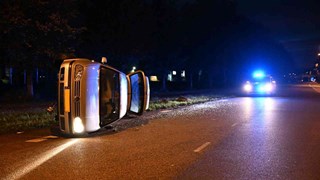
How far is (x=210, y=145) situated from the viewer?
10.3 m

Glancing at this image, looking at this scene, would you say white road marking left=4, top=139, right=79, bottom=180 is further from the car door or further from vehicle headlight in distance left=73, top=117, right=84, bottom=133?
the car door

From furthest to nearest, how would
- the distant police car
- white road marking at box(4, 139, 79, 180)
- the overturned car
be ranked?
the distant police car < the overturned car < white road marking at box(4, 139, 79, 180)

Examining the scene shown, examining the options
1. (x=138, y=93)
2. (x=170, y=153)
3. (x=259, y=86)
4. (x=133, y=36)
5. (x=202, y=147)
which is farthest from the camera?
(x=259, y=86)

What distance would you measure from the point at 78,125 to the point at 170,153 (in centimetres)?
322

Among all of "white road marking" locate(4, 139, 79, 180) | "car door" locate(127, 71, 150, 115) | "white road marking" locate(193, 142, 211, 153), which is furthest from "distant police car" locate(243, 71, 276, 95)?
"white road marking" locate(4, 139, 79, 180)

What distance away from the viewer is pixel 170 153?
918 cm

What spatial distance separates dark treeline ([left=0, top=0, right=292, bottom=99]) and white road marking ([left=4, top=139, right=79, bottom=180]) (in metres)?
3.42

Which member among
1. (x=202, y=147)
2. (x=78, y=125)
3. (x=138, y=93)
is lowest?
(x=202, y=147)

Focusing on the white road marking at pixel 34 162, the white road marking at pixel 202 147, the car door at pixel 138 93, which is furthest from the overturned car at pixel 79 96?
the white road marking at pixel 202 147

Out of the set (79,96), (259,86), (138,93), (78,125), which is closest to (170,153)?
(78,125)

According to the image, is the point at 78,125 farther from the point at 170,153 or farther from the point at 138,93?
the point at 138,93

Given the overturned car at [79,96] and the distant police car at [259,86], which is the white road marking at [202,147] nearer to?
the overturned car at [79,96]

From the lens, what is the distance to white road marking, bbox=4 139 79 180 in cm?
722

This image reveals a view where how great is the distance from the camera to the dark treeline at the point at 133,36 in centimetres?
2377
